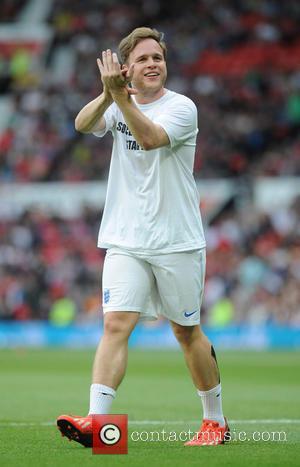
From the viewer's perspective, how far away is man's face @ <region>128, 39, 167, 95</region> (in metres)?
6.88

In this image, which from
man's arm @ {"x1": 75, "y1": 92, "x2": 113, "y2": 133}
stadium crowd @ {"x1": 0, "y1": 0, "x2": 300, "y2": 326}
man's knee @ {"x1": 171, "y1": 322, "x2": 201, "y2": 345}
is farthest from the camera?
stadium crowd @ {"x1": 0, "y1": 0, "x2": 300, "y2": 326}

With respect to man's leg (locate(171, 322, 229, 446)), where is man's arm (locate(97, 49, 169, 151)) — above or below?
above

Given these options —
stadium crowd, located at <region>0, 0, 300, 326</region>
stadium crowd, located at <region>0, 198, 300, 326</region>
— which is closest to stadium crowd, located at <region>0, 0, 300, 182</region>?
stadium crowd, located at <region>0, 0, 300, 326</region>

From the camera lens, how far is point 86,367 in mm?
17656

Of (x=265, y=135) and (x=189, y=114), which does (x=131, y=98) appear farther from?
(x=265, y=135)

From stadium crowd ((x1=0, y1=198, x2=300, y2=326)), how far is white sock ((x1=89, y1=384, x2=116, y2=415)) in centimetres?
1569

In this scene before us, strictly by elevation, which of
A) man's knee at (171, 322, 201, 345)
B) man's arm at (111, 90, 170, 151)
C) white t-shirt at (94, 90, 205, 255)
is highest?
man's arm at (111, 90, 170, 151)

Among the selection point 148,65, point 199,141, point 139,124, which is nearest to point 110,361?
point 139,124

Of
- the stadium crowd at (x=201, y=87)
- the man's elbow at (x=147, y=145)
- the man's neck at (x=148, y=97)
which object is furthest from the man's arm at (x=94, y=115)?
the stadium crowd at (x=201, y=87)

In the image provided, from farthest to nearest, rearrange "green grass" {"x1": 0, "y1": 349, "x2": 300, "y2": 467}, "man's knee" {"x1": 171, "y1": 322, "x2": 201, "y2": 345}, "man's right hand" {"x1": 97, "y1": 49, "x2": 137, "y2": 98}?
"man's knee" {"x1": 171, "y1": 322, "x2": 201, "y2": 345}, "man's right hand" {"x1": 97, "y1": 49, "x2": 137, "y2": 98}, "green grass" {"x1": 0, "y1": 349, "x2": 300, "y2": 467}

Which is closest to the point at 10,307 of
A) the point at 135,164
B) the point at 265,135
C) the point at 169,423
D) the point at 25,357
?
the point at 25,357

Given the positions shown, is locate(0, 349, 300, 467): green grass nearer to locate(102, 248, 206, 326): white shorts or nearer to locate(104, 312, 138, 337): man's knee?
locate(104, 312, 138, 337): man's knee

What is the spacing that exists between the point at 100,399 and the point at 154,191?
4.19 ft

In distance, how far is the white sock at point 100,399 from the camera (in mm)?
6602
